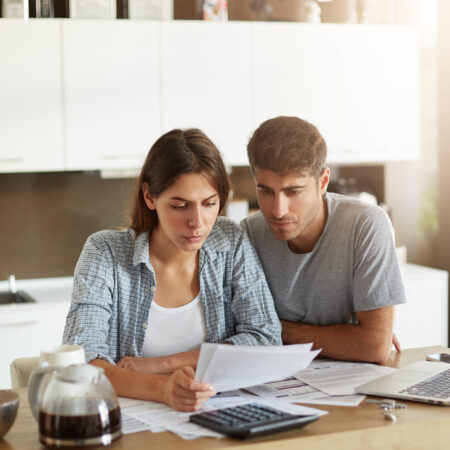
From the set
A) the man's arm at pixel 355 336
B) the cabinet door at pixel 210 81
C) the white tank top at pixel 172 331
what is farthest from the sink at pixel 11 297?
the man's arm at pixel 355 336

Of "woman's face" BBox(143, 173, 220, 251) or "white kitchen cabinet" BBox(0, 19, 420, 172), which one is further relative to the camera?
"white kitchen cabinet" BBox(0, 19, 420, 172)

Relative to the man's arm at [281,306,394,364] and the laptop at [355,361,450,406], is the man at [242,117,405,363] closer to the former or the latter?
the man's arm at [281,306,394,364]

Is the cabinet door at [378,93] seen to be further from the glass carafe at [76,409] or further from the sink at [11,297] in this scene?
the glass carafe at [76,409]

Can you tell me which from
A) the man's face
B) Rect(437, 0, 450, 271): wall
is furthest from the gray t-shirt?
Rect(437, 0, 450, 271): wall

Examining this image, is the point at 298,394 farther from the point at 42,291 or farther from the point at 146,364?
the point at 42,291

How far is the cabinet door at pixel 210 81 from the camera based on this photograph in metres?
3.51

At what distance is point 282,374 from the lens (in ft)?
5.21

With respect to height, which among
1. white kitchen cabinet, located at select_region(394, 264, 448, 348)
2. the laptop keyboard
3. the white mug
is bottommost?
white kitchen cabinet, located at select_region(394, 264, 448, 348)

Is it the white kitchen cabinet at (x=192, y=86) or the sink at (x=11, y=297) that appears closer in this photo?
the white kitchen cabinet at (x=192, y=86)

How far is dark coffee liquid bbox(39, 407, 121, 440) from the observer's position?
49.9 inches

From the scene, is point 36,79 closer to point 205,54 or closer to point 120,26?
point 120,26

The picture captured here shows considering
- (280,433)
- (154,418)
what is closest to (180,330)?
(154,418)

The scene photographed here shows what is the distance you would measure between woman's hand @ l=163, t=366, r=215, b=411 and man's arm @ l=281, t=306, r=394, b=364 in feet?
1.76

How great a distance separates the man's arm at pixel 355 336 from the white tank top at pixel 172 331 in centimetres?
27
